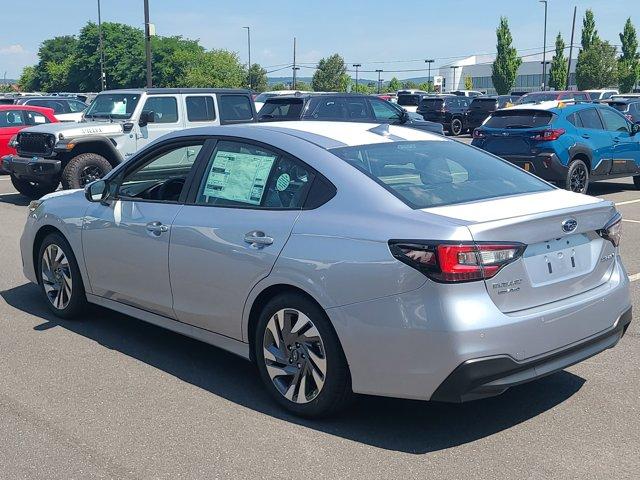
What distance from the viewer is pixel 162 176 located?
18.2ft

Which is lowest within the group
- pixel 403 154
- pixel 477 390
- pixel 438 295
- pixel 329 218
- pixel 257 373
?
pixel 257 373

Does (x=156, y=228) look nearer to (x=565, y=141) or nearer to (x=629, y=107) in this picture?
(x=565, y=141)

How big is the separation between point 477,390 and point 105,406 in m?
2.13

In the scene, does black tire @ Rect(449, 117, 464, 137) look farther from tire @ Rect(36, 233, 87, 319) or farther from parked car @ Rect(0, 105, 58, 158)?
tire @ Rect(36, 233, 87, 319)

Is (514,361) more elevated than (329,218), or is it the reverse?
(329,218)

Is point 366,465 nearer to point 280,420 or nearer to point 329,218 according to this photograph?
point 280,420

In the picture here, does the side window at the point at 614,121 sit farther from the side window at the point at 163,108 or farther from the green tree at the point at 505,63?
the green tree at the point at 505,63

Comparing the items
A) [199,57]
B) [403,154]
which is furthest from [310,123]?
[199,57]

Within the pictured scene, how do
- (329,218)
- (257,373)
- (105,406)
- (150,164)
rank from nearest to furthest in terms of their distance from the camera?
(329,218) < (105,406) < (257,373) < (150,164)

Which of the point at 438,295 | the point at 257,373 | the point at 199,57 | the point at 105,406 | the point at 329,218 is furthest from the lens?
the point at 199,57

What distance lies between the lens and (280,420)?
4332 millimetres

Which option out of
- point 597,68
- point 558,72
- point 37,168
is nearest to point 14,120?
point 37,168

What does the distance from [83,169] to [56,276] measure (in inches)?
295

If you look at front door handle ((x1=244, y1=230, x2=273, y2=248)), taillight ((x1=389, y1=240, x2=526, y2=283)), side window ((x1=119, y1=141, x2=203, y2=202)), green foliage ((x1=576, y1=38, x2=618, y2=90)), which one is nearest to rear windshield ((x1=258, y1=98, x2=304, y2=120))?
side window ((x1=119, y1=141, x2=203, y2=202))
